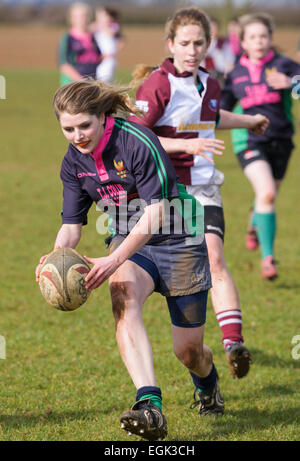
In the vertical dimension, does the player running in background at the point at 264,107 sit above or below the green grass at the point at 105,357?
above

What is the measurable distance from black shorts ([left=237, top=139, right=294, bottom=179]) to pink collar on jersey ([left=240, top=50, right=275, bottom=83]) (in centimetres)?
66

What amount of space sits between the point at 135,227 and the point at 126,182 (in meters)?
0.28

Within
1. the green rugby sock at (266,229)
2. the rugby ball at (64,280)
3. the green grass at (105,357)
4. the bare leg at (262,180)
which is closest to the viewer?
the rugby ball at (64,280)

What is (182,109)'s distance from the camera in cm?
496

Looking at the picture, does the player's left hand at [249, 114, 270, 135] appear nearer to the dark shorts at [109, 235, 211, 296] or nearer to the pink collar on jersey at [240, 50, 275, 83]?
the dark shorts at [109, 235, 211, 296]

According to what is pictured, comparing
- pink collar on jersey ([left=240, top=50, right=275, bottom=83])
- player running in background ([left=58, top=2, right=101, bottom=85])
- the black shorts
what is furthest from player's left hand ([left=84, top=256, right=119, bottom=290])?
player running in background ([left=58, top=2, right=101, bottom=85])

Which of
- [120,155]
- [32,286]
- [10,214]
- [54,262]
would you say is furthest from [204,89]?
[10,214]

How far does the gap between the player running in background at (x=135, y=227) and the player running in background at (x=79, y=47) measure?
9.47m

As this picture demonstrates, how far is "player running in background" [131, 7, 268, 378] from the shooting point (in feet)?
16.0

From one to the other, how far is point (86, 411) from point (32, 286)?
2948mm

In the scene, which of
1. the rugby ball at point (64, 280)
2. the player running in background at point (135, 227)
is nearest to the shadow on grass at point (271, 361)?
the player running in background at point (135, 227)

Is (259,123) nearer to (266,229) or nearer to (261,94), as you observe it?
(261,94)

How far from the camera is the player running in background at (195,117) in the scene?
192 inches

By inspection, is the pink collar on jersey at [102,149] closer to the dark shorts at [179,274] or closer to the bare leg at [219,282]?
the dark shorts at [179,274]
